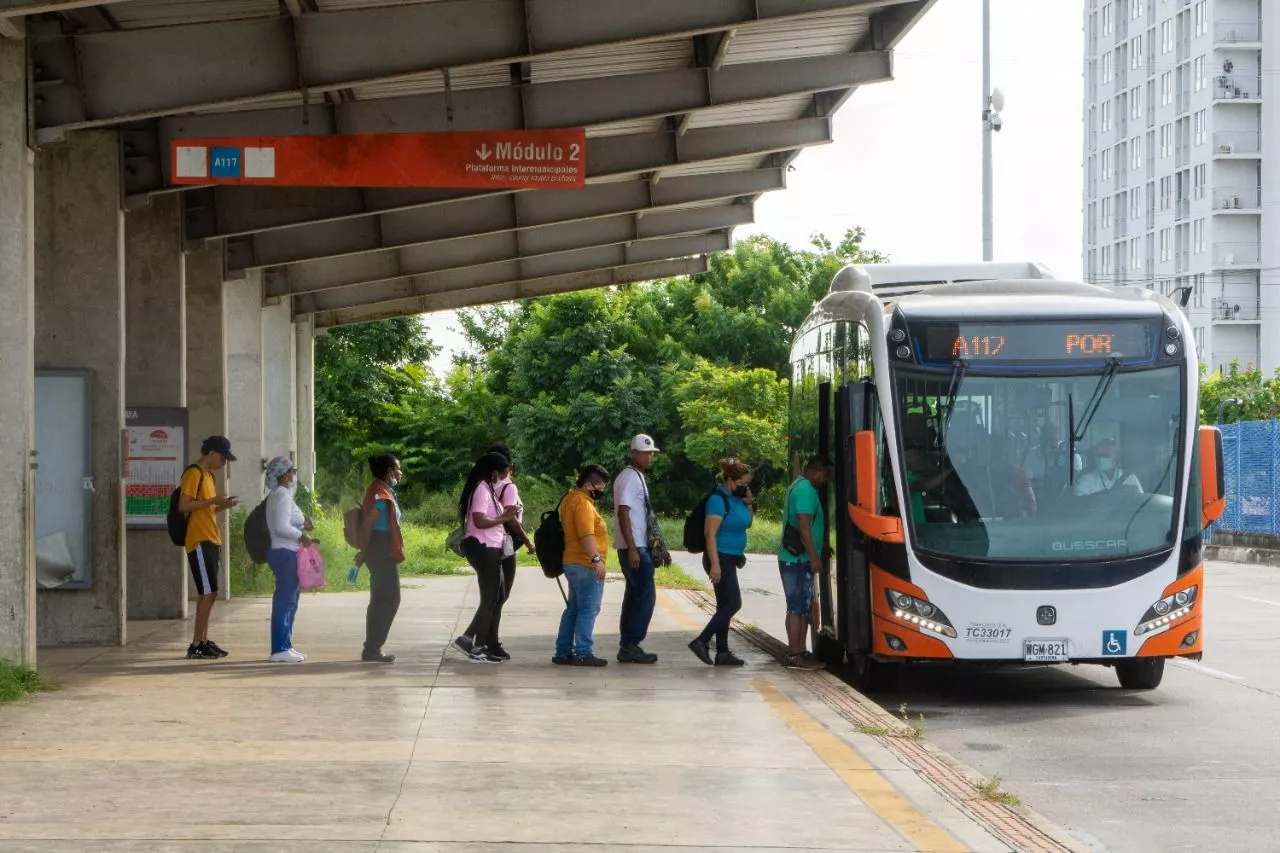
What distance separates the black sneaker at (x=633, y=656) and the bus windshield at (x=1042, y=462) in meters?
2.91

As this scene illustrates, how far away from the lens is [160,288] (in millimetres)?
19172

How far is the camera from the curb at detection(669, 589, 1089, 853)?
25.0ft

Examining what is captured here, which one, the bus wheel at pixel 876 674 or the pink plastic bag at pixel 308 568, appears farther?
the pink plastic bag at pixel 308 568

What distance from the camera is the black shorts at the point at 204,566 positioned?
14797 mm

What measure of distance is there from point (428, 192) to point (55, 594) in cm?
716

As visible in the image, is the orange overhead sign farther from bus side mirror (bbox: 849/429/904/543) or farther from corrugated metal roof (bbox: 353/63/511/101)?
bus side mirror (bbox: 849/429/904/543)

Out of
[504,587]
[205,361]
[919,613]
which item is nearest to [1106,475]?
[919,613]

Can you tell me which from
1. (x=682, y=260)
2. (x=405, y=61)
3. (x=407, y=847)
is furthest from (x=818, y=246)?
(x=407, y=847)

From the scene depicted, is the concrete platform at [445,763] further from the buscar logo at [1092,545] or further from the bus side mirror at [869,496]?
the buscar logo at [1092,545]

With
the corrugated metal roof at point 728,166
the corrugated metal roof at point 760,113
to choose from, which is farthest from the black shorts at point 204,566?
the corrugated metal roof at point 728,166

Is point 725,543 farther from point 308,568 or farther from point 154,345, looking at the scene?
point 154,345

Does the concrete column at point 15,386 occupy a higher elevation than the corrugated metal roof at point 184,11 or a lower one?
lower

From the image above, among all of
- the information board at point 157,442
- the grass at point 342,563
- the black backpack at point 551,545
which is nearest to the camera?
the black backpack at point 551,545

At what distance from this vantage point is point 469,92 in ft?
60.8
